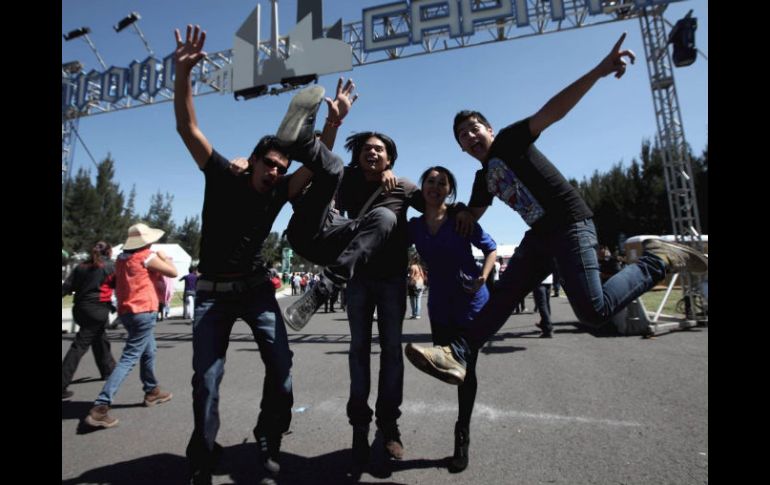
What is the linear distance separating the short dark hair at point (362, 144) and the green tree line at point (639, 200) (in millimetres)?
34228

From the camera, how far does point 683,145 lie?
1020 cm

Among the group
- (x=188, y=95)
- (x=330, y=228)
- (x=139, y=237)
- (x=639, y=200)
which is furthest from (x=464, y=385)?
(x=639, y=200)

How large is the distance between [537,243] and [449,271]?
1.99ft

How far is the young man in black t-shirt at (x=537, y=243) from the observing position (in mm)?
2225

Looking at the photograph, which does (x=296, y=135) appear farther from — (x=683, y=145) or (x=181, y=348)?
(x=683, y=145)

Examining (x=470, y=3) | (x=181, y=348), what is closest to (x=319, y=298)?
(x=181, y=348)

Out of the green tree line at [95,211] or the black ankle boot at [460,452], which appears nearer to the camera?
the black ankle boot at [460,452]

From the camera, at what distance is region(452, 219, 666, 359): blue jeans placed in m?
2.26

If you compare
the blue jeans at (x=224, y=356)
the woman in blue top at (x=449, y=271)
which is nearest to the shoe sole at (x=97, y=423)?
the blue jeans at (x=224, y=356)

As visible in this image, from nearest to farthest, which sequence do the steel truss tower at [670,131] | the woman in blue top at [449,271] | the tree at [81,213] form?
the woman in blue top at [449,271] < the steel truss tower at [670,131] < the tree at [81,213]

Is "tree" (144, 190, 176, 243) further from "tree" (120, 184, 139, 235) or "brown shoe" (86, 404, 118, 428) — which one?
"brown shoe" (86, 404, 118, 428)

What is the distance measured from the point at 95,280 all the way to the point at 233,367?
2190mm

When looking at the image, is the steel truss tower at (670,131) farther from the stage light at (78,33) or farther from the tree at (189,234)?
the tree at (189,234)
